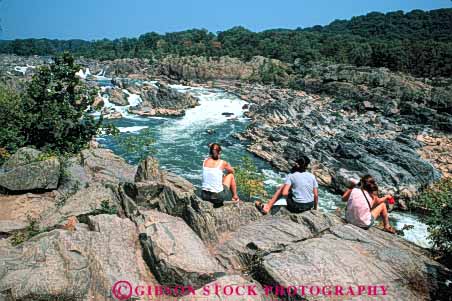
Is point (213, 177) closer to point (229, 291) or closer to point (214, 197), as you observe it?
point (214, 197)

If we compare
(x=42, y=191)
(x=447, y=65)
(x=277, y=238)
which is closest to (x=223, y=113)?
(x=42, y=191)

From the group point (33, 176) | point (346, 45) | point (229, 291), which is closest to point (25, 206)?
point (33, 176)

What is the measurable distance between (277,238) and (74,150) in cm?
1200

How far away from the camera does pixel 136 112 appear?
42812mm

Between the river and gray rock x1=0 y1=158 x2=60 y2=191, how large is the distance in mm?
10694

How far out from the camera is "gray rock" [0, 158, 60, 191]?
10.6 metres

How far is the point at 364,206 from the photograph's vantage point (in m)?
6.86

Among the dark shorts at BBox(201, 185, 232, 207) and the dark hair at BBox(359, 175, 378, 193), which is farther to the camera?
the dark shorts at BBox(201, 185, 232, 207)

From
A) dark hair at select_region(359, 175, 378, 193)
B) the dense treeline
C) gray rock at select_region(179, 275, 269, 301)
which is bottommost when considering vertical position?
gray rock at select_region(179, 275, 269, 301)

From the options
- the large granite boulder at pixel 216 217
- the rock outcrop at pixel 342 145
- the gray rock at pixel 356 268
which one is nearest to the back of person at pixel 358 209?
the gray rock at pixel 356 268

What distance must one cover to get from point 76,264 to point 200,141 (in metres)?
26.3

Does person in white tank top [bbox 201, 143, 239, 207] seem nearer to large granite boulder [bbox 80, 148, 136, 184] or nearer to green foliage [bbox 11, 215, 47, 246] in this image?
green foliage [bbox 11, 215, 47, 246]

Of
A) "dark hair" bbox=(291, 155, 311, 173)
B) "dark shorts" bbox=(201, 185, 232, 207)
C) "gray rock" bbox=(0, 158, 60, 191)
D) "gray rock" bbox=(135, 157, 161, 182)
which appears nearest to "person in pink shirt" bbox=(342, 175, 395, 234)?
"dark hair" bbox=(291, 155, 311, 173)

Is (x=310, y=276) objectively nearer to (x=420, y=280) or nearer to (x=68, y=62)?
(x=420, y=280)
